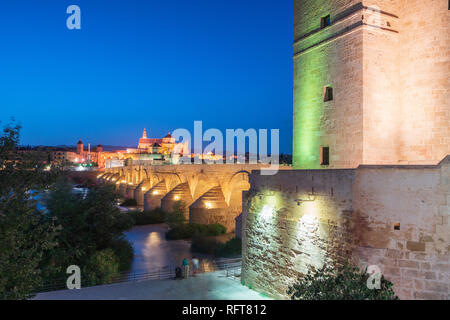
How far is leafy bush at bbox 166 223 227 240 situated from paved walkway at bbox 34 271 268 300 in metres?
8.64

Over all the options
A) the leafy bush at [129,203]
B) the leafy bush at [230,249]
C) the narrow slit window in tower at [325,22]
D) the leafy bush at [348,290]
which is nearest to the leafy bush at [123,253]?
the leafy bush at [230,249]

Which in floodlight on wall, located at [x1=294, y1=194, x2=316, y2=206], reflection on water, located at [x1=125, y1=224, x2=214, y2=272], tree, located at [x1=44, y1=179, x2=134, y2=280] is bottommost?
reflection on water, located at [x1=125, y1=224, x2=214, y2=272]

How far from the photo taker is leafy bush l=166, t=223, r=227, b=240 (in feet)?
66.1

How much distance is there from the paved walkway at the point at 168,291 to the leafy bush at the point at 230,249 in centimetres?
468

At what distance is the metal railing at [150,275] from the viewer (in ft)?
37.1

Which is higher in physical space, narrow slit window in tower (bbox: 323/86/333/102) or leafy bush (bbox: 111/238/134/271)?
narrow slit window in tower (bbox: 323/86/333/102)

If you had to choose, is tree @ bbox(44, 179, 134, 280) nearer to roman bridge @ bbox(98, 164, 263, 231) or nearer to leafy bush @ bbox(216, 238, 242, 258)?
roman bridge @ bbox(98, 164, 263, 231)

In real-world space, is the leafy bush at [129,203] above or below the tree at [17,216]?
below

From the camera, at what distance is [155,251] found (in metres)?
18.0

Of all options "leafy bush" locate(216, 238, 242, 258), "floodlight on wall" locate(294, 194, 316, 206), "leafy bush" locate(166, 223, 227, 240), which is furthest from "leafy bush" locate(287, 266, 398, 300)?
"leafy bush" locate(166, 223, 227, 240)

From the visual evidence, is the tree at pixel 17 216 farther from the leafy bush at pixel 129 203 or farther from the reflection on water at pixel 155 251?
the leafy bush at pixel 129 203

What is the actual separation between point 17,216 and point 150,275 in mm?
9164

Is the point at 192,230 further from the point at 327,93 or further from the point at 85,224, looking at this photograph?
the point at 327,93

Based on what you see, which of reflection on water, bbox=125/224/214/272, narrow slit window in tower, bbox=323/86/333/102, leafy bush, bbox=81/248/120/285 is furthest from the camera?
reflection on water, bbox=125/224/214/272
